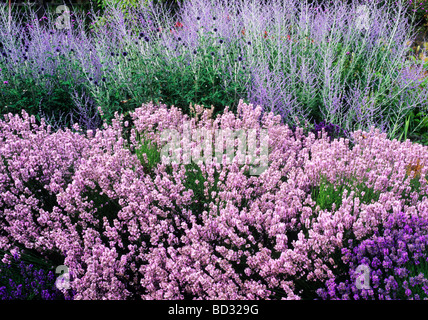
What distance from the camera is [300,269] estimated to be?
1.89m

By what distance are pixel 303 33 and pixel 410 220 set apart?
319 cm

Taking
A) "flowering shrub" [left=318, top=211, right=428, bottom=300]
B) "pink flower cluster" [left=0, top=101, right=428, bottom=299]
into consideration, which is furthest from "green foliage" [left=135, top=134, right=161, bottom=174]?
"flowering shrub" [left=318, top=211, right=428, bottom=300]

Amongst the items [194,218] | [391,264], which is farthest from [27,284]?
[391,264]

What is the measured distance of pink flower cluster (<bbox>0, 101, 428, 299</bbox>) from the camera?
1.90m

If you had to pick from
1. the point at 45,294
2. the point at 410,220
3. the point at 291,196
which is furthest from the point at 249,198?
the point at 45,294

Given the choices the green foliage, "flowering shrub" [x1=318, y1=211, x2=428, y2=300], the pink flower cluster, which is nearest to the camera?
"flowering shrub" [x1=318, y1=211, x2=428, y2=300]

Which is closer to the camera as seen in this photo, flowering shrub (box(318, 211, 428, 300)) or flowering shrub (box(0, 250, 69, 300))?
flowering shrub (box(318, 211, 428, 300))

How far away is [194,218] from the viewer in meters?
2.12

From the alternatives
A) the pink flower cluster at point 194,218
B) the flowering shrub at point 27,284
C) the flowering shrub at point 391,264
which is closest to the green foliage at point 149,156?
the pink flower cluster at point 194,218

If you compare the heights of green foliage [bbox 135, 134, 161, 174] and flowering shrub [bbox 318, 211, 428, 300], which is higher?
green foliage [bbox 135, 134, 161, 174]

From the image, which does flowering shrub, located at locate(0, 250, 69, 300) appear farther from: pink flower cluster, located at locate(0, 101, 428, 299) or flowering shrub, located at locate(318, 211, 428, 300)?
flowering shrub, located at locate(318, 211, 428, 300)

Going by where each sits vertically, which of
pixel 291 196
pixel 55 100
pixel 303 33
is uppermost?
pixel 303 33

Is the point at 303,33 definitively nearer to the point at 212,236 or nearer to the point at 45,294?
the point at 212,236

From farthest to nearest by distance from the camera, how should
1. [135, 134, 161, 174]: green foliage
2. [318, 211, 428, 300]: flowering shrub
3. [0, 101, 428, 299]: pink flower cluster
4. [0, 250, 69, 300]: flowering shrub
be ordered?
[135, 134, 161, 174]: green foliage
[0, 250, 69, 300]: flowering shrub
[0, 101, 428, 299]: pink flower cluster
[318, 211, 428, 300]: flowering shrub
